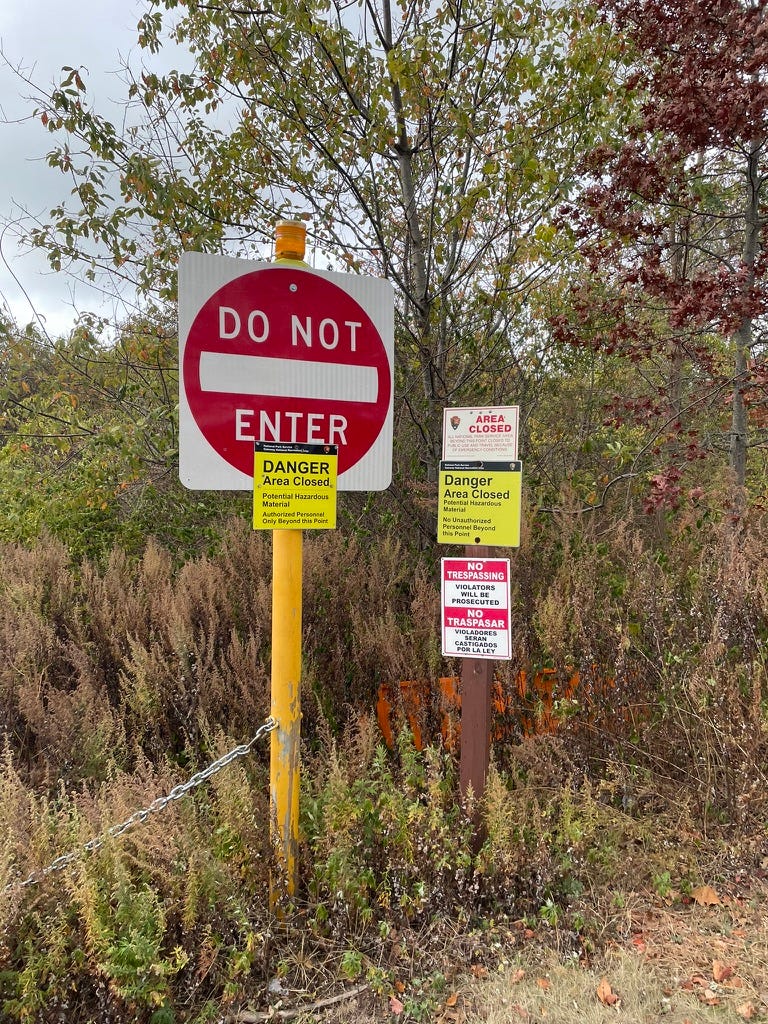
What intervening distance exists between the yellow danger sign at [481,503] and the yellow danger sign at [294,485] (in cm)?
57

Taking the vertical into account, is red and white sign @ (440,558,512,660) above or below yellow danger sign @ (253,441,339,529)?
below

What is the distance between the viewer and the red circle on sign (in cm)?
221

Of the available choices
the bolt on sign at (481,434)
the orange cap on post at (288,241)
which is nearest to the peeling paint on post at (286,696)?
the bolt on sign at (481,434)

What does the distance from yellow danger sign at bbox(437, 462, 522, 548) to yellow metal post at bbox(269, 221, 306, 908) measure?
0.72 m

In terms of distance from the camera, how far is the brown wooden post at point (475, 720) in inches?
105

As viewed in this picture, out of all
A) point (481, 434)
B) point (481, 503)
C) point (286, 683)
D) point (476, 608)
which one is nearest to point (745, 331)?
point (481, 434)

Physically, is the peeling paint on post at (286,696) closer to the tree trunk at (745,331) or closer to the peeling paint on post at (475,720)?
the peeling paint on post at (475,720)

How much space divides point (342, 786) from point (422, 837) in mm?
356

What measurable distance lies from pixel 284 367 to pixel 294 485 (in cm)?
43

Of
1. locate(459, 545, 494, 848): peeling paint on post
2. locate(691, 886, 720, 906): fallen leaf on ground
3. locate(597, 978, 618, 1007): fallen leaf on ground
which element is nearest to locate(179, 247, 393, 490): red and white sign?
locate(459, 545, 494, 848): peeling paint on post

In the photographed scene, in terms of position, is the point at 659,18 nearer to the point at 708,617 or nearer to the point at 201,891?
the point at 708,617

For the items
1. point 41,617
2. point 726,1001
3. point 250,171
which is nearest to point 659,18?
point 250,171

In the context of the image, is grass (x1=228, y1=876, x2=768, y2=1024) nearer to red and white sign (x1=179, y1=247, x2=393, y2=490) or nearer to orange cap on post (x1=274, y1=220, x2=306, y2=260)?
red and white sign (x1=179, y1=247, x2=393, y2=490)

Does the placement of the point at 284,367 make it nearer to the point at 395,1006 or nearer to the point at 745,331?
the point at 395,1006
